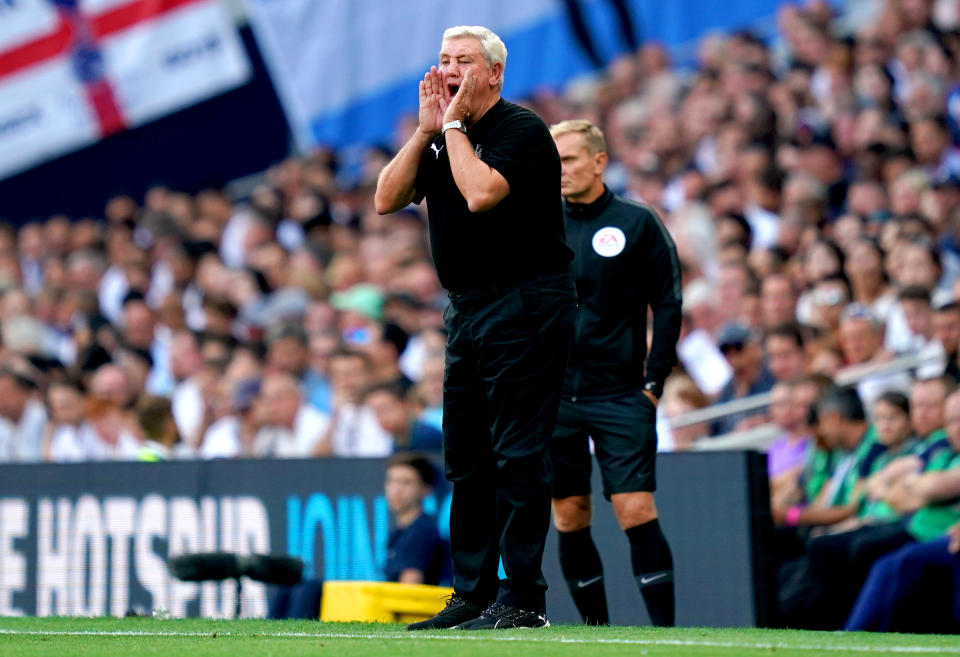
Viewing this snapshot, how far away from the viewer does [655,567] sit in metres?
6.35

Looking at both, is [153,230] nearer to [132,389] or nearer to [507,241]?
[132,389]

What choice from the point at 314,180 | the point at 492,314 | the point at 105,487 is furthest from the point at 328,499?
the point at 314,180

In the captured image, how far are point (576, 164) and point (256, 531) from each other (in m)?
3.21

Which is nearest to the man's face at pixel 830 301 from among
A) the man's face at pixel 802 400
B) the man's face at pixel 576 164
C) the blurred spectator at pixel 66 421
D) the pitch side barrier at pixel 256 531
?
the man's face at pixel 802 400

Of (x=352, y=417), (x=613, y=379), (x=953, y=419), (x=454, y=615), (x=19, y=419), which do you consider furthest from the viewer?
(x=19, y=419)

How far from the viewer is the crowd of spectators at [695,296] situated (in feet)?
27.3

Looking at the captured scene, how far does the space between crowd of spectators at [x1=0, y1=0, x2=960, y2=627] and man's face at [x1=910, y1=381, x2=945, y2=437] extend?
0.04ft

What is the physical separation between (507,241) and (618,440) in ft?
4.70

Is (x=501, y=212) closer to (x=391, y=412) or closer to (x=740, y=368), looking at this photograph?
(x=391, y=412)

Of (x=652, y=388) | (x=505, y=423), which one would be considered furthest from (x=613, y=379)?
(x=505, y=423)

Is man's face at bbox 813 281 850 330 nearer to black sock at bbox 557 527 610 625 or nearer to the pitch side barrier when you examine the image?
the pitch side barrier

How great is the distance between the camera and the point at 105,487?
9.16m

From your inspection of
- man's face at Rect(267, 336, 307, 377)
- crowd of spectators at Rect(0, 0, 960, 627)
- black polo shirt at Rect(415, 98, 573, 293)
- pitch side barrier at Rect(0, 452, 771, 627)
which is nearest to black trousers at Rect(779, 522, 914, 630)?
crowd of spectators at Rect(0, 0, 960, 627)

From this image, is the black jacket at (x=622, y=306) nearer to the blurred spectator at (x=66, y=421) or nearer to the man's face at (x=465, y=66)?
A: the man's face at (x=465, y=66)
